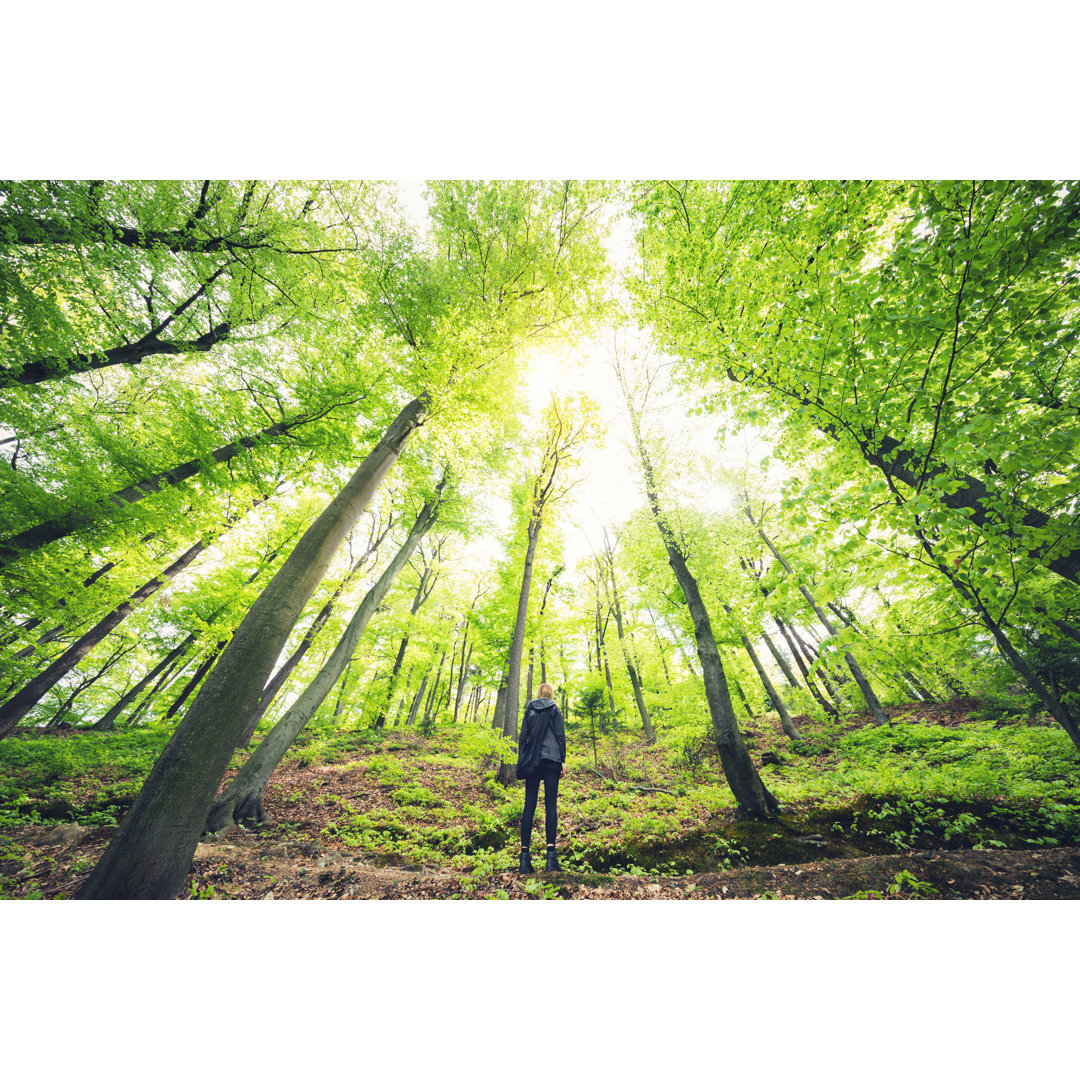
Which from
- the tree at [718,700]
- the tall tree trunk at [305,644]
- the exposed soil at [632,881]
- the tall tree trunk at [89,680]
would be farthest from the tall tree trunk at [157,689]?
the tree at [718,700]

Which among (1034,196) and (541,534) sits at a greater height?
(541,534)

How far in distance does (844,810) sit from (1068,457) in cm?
490

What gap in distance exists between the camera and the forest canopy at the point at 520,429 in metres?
2.70

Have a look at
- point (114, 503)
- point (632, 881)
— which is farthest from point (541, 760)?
point (114, 503)

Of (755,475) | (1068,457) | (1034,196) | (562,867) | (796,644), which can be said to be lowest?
(562,867)

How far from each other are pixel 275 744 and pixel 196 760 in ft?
12.1

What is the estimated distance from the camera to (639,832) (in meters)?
4.77

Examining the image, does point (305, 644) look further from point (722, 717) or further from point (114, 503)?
point (722, 717)

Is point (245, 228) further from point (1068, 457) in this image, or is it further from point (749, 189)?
point (1068, 457)

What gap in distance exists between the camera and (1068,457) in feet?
7.64

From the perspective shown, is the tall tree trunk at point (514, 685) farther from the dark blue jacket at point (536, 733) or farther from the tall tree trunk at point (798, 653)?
the tall tree trunk at point (798, 653)

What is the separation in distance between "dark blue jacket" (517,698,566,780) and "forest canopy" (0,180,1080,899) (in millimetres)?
1339

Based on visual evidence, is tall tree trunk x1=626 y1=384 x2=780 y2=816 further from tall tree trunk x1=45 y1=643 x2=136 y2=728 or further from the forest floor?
tall tree trunk x1=45 y1=643 x2=136 y2=728

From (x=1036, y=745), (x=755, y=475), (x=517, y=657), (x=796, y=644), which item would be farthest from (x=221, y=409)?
(x=796, y=644)
